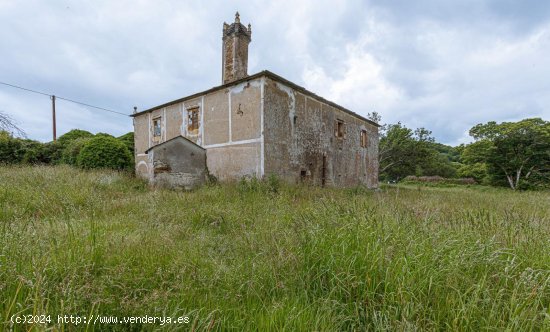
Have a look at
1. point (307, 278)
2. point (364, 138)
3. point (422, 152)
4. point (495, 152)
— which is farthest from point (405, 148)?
point (307, 278)

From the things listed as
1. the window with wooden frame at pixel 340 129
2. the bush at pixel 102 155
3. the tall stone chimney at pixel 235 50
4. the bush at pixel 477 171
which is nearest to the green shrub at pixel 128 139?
the bush at pixel 102 155

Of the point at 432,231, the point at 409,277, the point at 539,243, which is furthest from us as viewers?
the point at 432,231

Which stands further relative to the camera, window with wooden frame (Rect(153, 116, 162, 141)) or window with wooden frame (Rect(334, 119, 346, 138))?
window with wooden frame (Rect(153, 116, 162, 141))

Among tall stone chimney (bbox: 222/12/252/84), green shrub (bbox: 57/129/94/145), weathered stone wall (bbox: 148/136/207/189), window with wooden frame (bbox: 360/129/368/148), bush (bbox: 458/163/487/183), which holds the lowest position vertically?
bush (bbox: 458/163/487/183)

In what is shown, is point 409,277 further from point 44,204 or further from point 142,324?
point 44,204

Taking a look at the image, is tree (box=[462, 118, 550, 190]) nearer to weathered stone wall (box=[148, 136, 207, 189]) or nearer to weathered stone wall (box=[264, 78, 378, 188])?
weathered stone wall (box=[264, 78, 378, 188])

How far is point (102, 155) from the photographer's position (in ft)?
45.1

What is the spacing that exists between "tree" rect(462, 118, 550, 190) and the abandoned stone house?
16.9 m

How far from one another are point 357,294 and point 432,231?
4.13 ft

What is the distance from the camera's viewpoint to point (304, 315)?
65.6 inches

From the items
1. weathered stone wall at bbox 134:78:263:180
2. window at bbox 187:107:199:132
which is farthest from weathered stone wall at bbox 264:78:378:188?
window at bbox 187:107:199:132

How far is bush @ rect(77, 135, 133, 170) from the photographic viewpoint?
13.4m

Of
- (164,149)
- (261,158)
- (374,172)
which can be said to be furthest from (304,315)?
(374,172)

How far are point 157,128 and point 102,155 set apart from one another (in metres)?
3.23
